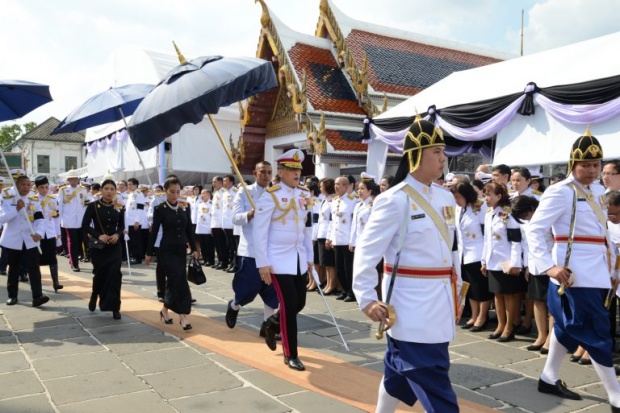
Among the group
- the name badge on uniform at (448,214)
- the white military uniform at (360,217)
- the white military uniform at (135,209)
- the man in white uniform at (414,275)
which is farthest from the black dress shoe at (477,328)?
the white military uniform at (135,209)

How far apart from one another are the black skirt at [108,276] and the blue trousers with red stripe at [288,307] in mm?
2995

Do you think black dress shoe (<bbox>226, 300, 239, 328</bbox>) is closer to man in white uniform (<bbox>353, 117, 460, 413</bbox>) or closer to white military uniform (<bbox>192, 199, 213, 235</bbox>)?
man in white uniform (<bbox>353, 117, 460, 413</bbox>)

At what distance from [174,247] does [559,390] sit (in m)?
4.41

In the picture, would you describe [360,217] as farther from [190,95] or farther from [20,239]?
[20,239]

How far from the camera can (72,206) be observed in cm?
1184

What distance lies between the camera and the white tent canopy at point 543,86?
7.79 m

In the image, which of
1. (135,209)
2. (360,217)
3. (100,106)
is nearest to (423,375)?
(360,217)

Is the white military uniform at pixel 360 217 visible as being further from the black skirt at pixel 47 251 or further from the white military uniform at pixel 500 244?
the black skirt at pixel 47 251

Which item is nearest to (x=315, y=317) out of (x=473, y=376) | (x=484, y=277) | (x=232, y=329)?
(x=232, y=329)

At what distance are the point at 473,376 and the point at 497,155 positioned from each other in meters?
5.38

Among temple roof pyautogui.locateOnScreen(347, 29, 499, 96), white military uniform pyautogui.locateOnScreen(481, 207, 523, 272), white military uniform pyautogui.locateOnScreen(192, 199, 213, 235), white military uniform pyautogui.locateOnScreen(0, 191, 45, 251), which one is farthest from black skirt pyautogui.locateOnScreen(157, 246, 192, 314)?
temple roof pyautogui.locateOnScreen(347, 29, 499, 96)

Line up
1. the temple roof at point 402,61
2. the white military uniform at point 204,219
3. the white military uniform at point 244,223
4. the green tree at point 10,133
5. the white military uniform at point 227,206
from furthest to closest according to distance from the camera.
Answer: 1. the green tree at point 10,133
2. the temple roof at point 402,61
3. the white military uniform at point 204,219
4. the white military uniform at point 227,206
5. the white military uniform at point 244,223

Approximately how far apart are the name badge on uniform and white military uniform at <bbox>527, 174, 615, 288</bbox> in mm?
1320

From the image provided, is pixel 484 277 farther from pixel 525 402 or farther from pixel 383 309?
pixel 383 309
